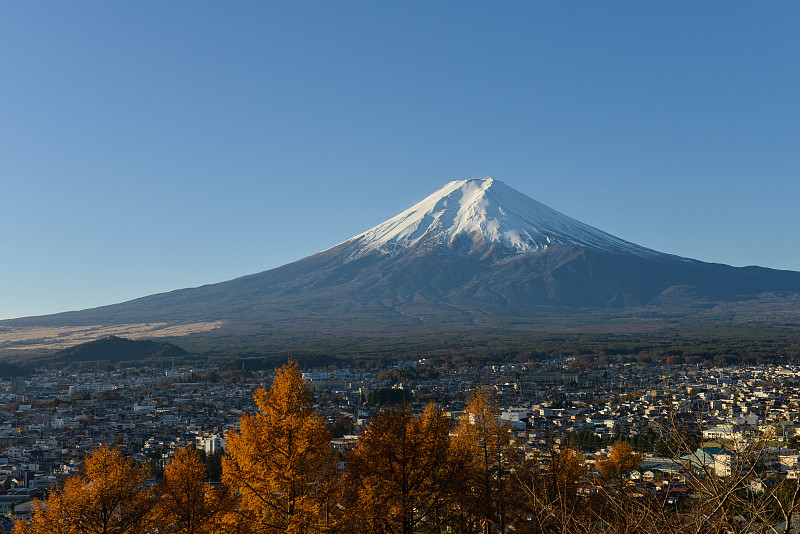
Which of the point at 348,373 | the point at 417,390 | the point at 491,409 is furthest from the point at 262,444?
the point at 348,373

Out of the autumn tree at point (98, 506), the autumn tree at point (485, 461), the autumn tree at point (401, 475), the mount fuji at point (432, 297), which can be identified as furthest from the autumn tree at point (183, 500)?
the mount fuji at point (432, 297)

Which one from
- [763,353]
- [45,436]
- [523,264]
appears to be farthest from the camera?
[523,264]

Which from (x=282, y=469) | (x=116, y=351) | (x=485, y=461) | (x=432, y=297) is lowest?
(x=116, y=351)

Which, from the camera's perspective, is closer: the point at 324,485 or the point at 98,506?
the point at 324,485

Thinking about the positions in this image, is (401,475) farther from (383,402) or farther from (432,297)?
(432,297)

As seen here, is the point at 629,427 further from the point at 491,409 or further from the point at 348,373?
the point at 348,373

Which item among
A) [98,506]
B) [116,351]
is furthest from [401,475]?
[116,351]
